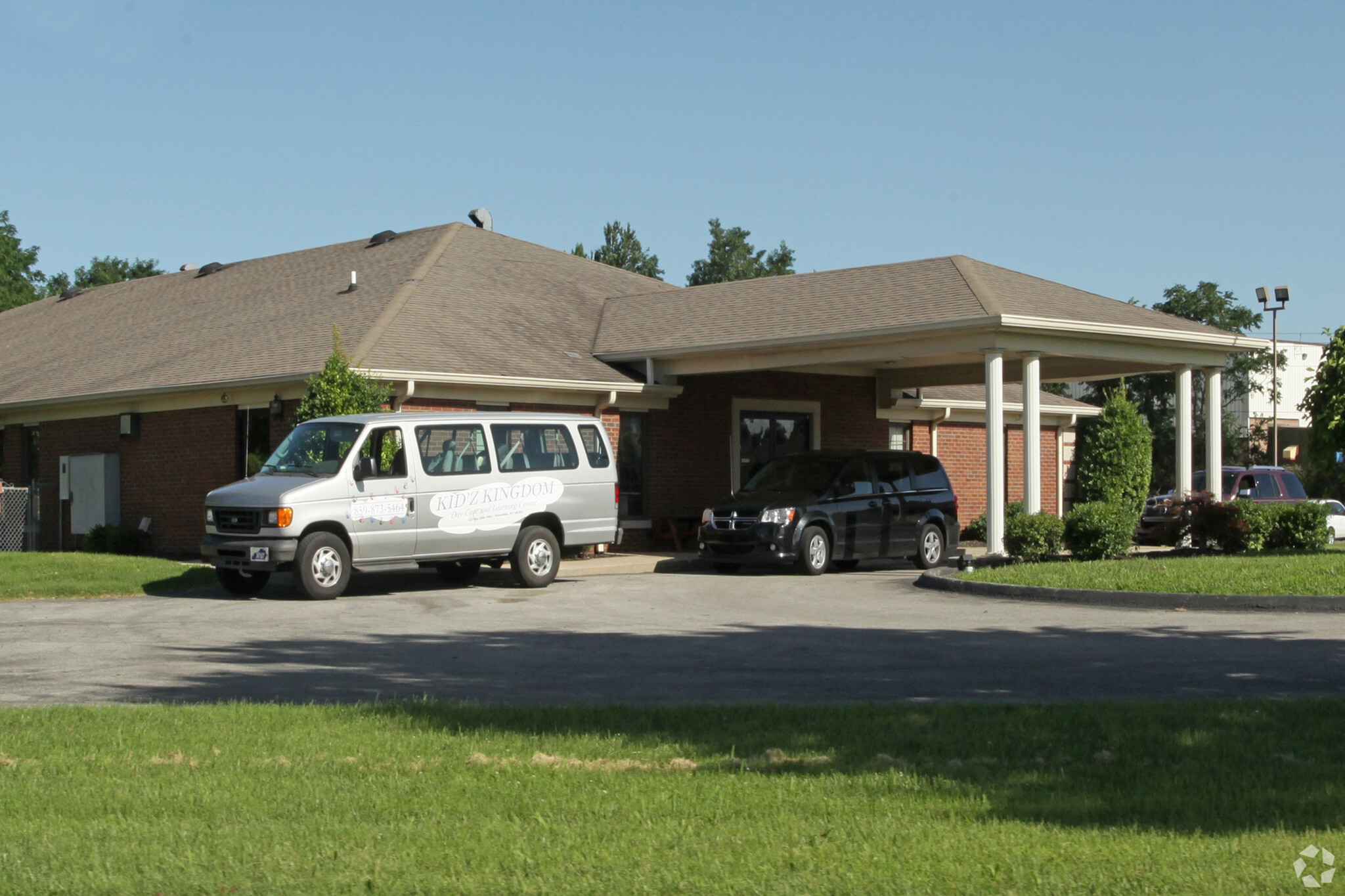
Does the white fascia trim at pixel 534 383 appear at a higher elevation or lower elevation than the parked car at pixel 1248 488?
higher

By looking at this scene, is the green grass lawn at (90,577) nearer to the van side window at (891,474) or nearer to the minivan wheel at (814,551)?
the minivan wheel at (814,551)

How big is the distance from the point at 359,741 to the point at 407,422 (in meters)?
10.5

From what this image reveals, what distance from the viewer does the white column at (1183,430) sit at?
2323cm

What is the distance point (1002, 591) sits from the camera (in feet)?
55.0

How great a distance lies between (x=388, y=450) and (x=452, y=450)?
87 centimetres

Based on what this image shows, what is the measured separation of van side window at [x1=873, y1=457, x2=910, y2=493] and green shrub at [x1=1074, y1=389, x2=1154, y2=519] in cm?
505

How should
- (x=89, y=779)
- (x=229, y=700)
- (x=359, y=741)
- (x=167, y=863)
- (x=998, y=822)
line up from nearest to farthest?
(x=167, y=863), (x=998, y=822), (x=89, y=779), (x=359, y=741), (x=229, y=700)

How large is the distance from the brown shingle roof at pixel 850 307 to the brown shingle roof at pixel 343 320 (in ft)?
4.15

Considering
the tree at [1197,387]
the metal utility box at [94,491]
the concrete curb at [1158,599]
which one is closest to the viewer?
the concrete curb at [1158,599]

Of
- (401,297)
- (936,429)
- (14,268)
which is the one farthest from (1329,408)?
(14,268)

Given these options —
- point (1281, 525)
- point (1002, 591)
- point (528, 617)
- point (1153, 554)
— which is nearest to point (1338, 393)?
point (1281, 525)

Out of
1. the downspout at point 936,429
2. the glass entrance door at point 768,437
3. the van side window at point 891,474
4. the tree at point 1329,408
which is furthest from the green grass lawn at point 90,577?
the downspout at point 936,429

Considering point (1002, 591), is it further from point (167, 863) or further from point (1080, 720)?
point (167, 863)

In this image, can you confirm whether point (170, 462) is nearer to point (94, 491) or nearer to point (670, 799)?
point (94, 491)
